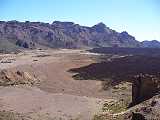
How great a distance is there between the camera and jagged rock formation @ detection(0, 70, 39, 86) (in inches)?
1922

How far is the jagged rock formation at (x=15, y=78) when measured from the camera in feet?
160

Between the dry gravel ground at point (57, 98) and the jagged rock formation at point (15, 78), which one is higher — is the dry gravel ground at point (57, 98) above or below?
below

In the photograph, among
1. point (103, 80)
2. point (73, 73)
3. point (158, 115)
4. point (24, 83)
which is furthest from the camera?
point (73, 73)

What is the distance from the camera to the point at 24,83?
48844 millimetres

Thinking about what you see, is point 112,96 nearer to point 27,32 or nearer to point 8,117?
point 8,117

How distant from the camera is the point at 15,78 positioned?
50156 mm

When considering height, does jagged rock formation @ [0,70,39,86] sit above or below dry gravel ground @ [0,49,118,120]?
above

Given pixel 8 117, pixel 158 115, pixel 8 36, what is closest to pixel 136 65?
pixel 8 117

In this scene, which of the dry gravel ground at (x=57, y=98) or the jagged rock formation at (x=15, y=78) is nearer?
the dry gravel ground at (x=57, y=98)

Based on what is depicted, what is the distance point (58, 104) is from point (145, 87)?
8711 mm

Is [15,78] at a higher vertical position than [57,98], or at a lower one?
higher

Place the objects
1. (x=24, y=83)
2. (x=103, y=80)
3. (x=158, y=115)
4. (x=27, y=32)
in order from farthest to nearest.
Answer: (x=27, y=32), (x=103, y=80), (x=24, y=83), (x=158, y=115)

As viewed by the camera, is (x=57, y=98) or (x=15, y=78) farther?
(x=15, y=78)

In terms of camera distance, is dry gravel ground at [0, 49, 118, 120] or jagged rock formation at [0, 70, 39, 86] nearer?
dry gravel ground at [0, 49, 118, 120]
